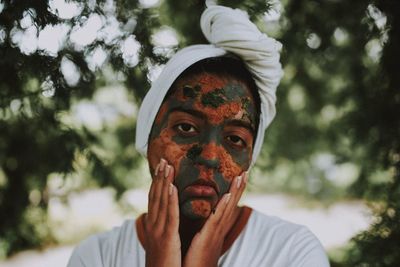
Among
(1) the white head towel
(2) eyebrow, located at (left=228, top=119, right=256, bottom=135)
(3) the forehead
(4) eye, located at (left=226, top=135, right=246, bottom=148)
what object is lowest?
(4) eye, located at (left=226, top=135, right=246, bottom=148)

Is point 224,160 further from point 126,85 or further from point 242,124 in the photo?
point 126,85

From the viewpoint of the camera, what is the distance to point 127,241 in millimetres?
2559

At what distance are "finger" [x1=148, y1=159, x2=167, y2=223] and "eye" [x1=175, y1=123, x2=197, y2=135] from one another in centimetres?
17

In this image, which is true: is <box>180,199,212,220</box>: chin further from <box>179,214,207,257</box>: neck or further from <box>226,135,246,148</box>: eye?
<box>226,135,246,148</box>: eye

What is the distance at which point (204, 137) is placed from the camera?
7.57 feet

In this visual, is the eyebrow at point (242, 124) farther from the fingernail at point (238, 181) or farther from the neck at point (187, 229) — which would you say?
the neck at point (187, 229)

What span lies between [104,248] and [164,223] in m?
0.43

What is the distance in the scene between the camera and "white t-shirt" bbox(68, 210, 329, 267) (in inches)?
93.0

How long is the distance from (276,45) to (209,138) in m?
0.62

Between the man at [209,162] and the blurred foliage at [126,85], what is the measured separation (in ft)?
1.35

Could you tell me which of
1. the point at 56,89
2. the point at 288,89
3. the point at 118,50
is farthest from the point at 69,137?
the point at 288,89

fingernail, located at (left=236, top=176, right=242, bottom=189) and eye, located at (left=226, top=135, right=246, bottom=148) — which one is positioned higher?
eye, located at (left=226, top=135, right=246, bottom=148)

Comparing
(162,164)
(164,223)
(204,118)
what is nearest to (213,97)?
(204,118)

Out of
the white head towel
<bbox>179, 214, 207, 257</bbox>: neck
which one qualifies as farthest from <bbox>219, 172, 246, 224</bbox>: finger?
the white head towel
